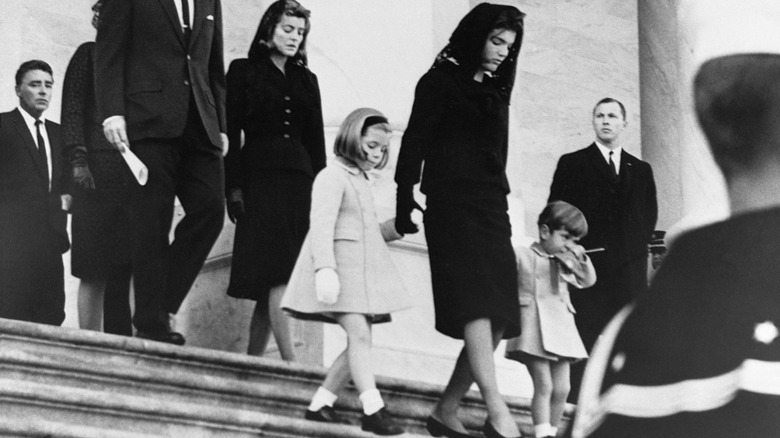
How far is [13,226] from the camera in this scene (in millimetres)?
6902

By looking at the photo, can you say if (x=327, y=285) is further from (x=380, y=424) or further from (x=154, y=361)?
(x=154, y=361)

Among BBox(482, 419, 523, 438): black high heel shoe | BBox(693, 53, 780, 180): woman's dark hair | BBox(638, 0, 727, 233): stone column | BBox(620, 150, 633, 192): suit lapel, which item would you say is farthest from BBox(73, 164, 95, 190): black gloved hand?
BBox(693, 53, 780, 180): woman's dark hair

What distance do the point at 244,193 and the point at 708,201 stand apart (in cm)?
508

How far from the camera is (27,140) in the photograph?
22.7 ft

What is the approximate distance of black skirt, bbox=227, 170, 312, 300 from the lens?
6.45m

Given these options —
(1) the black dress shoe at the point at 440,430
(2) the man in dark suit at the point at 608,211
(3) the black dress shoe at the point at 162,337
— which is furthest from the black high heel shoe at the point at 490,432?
(2) the man in dark suit at the point at 608,211

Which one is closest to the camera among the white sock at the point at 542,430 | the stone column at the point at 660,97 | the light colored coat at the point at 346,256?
the light colored coat at the point at 346,256

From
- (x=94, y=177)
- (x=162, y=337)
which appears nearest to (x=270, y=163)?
(x=94, y=177)

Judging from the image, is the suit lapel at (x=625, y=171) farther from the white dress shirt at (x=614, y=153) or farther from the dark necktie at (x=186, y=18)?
the dark necktie at (x=186, y=18)

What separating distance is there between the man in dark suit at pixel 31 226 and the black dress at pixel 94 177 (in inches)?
7.6

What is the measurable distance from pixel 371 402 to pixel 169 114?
151 cm

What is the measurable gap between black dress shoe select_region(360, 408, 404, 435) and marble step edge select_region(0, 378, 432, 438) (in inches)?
1.6

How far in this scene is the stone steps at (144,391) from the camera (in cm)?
495

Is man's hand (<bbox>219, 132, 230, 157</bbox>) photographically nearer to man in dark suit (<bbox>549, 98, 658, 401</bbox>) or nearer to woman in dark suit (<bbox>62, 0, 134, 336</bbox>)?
woman in dark suit (<bbox>62, 0, 134, 336</bbox>)
